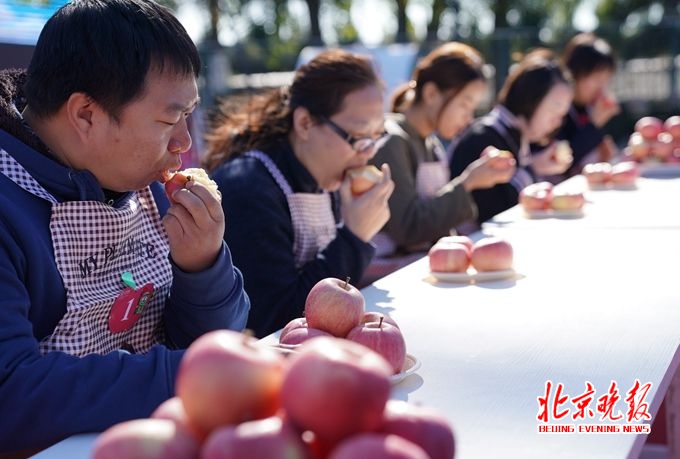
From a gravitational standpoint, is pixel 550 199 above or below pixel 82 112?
below

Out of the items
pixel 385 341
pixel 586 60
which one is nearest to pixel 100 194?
pixel 385 341

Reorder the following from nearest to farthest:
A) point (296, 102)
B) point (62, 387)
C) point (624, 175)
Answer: point (62, 387), point (296, 102), point (624, 175)

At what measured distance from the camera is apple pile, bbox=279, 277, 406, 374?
1.54m

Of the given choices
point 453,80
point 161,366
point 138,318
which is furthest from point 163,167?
point 453,80

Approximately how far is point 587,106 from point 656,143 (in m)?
1.11

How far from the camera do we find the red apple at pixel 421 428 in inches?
35.8

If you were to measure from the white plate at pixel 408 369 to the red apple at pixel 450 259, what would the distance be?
0.81 meters

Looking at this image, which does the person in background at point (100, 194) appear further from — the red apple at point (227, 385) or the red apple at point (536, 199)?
the red apple at point (536, 199)

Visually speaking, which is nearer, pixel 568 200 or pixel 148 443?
pixel 148 443

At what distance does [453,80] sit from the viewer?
423 cm

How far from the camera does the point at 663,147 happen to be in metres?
5.27

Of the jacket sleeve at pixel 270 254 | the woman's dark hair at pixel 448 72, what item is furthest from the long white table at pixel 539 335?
the woman's dark hair at pixel 448 72

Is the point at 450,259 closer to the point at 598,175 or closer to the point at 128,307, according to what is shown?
the point at 128,307

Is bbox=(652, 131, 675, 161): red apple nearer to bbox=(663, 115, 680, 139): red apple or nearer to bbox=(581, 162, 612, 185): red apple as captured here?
bbox=(663, 115, 680, 139): red apple
